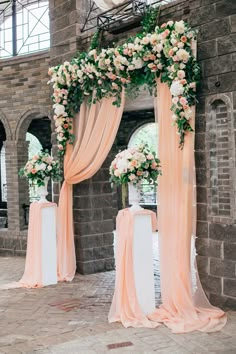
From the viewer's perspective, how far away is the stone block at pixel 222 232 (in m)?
5.22

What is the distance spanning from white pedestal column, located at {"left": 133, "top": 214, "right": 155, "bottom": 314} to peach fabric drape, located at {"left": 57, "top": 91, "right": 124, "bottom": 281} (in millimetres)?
1737

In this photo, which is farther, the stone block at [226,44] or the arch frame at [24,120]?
the arch frame at [24,120]

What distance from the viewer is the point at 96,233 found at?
25.0ft

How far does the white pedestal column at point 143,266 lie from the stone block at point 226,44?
206 cm

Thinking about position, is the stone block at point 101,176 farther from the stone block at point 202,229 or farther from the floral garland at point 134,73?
the stone block at point 202,229

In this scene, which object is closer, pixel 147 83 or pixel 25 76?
pixel 147 83

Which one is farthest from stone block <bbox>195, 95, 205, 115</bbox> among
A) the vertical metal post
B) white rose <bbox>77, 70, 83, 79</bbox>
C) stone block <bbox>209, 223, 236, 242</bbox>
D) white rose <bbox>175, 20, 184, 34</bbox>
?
the vertical metal post

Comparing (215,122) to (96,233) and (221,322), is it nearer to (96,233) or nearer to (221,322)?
(221,322)

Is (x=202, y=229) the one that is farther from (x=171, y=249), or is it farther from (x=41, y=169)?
(x=41, y=169)

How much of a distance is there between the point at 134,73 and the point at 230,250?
2.52 m

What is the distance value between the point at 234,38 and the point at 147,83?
120 cm

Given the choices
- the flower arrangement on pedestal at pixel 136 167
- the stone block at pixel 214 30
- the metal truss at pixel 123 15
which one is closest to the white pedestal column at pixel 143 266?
the flower arrangement on pedestal at pixel 136 167

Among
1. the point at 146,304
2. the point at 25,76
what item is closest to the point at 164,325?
the point at 146,304

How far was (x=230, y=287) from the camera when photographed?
5242 mm
